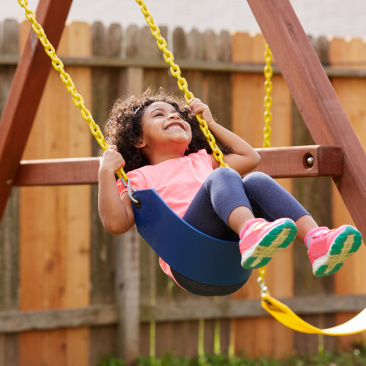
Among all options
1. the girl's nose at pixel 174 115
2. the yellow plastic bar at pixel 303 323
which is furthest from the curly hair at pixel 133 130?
the yellow plastic bar at pixel 303 323

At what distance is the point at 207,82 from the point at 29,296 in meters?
1.79

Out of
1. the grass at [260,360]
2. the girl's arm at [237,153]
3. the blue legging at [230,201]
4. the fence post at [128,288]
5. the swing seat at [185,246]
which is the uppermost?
the girl's arm at [237,153]

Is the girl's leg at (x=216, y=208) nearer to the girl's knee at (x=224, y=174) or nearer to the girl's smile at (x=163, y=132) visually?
the girl's knee at (x=224, y=174)

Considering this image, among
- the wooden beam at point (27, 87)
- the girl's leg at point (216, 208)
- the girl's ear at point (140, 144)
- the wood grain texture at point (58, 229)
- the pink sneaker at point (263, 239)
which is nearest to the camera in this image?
the pink sneaker at point (263, 239)

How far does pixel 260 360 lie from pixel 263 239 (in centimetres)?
299

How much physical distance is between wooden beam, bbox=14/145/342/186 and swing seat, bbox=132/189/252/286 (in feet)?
1.48

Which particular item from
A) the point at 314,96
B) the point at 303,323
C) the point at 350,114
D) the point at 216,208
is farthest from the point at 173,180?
the point at 350,114

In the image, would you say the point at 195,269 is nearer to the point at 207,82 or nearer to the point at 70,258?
the point at 70,258

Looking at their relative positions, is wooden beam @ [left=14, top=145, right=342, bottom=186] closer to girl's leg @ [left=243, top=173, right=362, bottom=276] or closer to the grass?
girl's leg @ [left=243, top=173, right=362, bottom=276]

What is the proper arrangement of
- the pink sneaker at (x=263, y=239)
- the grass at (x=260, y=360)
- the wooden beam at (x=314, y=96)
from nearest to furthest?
the pink sneaker at (x=263, y=239) < the wooden beam at (x=314, y=96) < the grass at (x=260, y=360)

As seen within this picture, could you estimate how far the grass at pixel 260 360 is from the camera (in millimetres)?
4543

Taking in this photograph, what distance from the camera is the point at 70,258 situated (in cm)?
444

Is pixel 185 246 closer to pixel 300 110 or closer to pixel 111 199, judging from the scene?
pixel 111 199

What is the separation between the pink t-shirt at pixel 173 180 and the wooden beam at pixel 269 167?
0.28 meters
